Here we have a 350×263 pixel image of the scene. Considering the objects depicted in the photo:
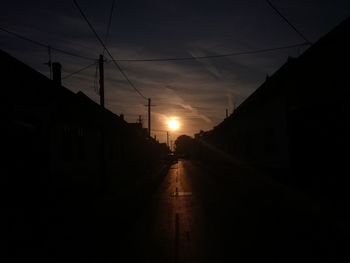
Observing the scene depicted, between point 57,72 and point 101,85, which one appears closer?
point 101,85

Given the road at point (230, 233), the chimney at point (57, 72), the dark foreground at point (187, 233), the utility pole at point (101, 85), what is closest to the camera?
the road at point (230, 233)

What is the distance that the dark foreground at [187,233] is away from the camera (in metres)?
7.06

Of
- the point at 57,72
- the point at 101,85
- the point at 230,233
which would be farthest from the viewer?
the point at 57,72

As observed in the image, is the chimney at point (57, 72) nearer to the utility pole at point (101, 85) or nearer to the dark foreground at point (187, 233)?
the utility pole at point (101, 85)

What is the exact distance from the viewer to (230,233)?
8883 millimetres

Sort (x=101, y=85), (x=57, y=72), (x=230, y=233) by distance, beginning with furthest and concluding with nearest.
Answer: (x=57, y=72), (x=101, y=85), (x=230, y=233)

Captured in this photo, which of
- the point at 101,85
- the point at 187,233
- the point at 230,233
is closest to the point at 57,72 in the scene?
the point at 101,85

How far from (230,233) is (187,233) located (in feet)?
3.20

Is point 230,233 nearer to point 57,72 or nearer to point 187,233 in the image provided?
point 187,233

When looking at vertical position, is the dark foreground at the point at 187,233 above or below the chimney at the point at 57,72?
below

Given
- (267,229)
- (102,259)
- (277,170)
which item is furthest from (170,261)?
(277,170)

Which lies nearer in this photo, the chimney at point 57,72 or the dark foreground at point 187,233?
the dark foreground at point 187,233

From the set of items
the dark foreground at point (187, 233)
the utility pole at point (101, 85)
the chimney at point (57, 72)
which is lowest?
the dark foreground at point (187, 233)

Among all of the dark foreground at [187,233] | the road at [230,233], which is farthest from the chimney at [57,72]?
the road at [230,233]
